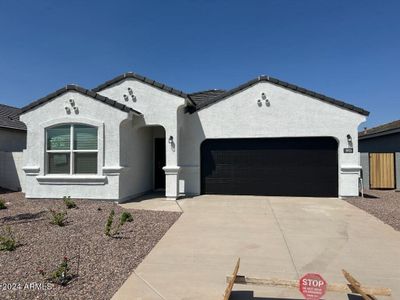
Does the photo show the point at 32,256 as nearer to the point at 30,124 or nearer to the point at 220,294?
the point at 220,294

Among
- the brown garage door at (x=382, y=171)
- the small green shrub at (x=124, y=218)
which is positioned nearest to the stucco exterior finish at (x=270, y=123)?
the brown garage door at (x=382, y=171)

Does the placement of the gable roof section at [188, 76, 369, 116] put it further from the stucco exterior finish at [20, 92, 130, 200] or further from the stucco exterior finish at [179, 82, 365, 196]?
the stucco exterior finish at [20, 92, 130, 200]

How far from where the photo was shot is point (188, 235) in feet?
20.2

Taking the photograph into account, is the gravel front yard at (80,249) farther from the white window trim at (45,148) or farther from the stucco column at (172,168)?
the stucco column at (172,168)

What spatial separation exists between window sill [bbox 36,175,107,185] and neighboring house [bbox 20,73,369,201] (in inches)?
1.5

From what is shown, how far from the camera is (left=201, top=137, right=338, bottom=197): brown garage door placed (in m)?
11.7

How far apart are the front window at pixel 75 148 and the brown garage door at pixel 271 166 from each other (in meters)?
4.79

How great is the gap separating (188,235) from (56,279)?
2907 mm

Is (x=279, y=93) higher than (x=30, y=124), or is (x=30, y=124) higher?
(x=279, y=93)

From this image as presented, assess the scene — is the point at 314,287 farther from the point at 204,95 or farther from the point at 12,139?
the point at 12,139

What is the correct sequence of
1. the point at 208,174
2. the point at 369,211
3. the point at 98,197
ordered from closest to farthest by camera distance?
the point at 369,211 < the point at 98,197 < the point at 208,174

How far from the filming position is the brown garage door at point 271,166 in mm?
11711

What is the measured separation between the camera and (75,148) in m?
10.2

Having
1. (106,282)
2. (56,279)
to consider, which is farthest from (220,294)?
(56,279)
